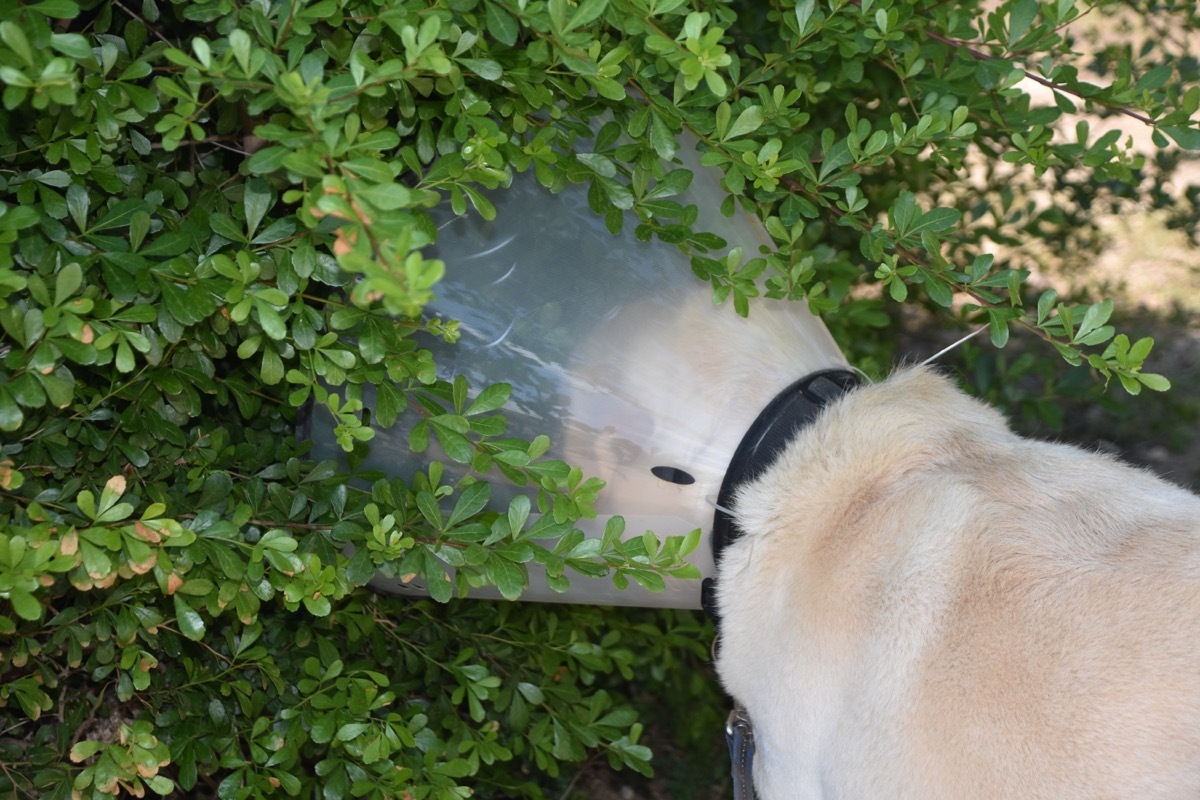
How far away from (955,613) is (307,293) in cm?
113

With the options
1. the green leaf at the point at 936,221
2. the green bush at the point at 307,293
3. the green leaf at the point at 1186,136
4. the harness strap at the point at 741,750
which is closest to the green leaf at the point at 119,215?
the green bush at the point at 307,293

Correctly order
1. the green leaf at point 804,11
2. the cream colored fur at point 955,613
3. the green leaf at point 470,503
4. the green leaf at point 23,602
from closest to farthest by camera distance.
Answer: the green leaf at point 23,602 → the cream colored fur at point 955,613 → the green leaf at point 470,503 → the green leaf at point 804,11

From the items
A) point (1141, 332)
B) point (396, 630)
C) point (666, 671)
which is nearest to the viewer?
point (396, 630)

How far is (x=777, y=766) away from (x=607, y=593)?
432 mm

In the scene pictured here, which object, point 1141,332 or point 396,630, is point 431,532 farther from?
point 1141,332

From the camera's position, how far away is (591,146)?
6.12 ft

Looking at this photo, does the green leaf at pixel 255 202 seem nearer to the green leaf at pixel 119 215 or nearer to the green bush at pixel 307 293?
the green bush at pixel 307 293

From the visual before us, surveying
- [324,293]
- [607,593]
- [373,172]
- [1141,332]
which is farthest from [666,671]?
[1141,332]

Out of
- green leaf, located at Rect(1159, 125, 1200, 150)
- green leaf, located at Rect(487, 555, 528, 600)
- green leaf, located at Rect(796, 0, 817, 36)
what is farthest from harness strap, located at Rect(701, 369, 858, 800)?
green leaf, located at Rect(1159, 125, 1200, 150)

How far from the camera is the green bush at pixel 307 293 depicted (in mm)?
1330

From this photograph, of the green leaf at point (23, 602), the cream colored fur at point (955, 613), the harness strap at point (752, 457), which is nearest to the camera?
the green leaf at point (23, 602)

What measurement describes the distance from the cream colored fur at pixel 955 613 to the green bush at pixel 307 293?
208 millimetres

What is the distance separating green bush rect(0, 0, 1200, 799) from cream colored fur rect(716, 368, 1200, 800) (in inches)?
8.2

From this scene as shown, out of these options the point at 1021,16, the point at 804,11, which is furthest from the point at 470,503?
the point at 1021,16
